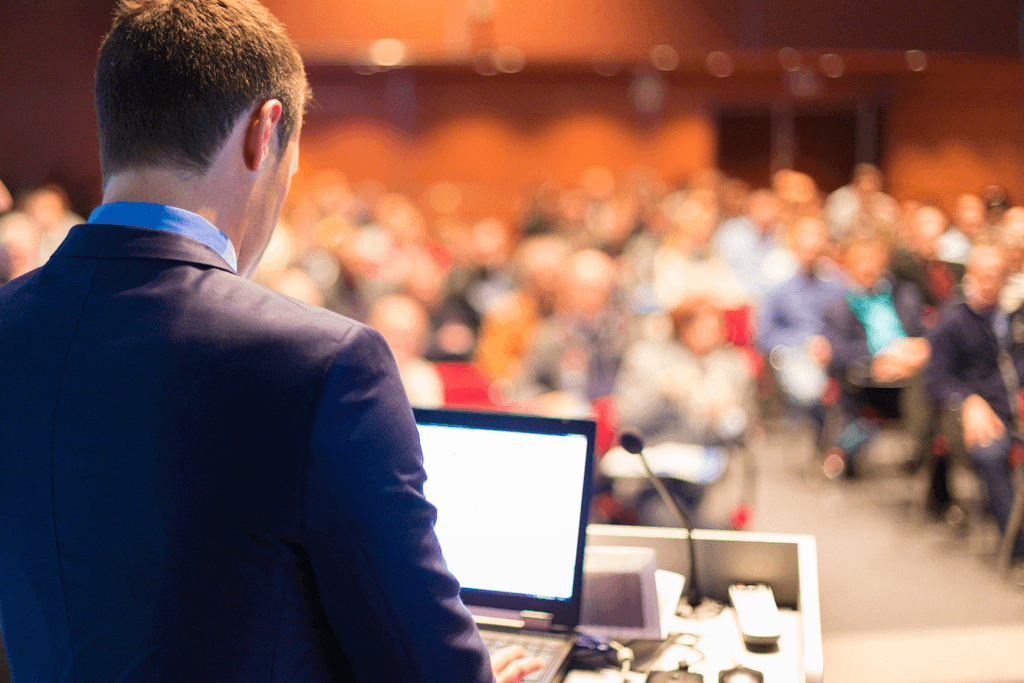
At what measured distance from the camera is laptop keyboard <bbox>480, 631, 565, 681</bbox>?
1267 mm

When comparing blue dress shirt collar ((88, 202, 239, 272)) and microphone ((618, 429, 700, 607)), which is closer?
blue dress shirt collar ((88, 202, 239, 272))

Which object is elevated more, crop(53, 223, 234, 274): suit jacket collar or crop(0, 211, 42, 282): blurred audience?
crop(0, 211, 42, 282): blurred audience

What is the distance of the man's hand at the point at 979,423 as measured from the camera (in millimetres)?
3775

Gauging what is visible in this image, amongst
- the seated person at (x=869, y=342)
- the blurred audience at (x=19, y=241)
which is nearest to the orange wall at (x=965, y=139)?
the seated person at (x=869, y=342)

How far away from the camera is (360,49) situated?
5934mm

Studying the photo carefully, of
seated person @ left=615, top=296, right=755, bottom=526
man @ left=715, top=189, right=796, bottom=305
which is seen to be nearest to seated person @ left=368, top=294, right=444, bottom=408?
seated person @ left=615, top=296, right=755, bottom=526

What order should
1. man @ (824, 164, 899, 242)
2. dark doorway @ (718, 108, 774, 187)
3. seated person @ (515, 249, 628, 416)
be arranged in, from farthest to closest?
1. dark doorway @ (718, 108, 774, 187)
2. man @ (824, 164, 899, 242)
3. seated person @ (515, 249, 628, 416)

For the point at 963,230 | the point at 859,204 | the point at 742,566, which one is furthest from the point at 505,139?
the point at 742,566

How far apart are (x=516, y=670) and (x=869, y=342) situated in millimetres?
4326

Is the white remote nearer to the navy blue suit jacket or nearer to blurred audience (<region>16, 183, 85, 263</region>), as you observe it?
the navy blue suit jacket

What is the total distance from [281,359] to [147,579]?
216 millimetres

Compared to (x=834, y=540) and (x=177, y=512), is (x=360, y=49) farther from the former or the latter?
(x=177, y=512)

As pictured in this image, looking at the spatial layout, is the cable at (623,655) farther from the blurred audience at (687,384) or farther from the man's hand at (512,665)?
the blurred audience at (687,384)

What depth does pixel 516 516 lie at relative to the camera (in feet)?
4.31
